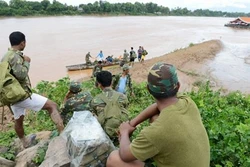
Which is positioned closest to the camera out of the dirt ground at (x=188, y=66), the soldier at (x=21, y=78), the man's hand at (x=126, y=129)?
the man's hand at (x=126, y=129)

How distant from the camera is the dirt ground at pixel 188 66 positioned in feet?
48.3

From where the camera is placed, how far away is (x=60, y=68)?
1842 centimetres

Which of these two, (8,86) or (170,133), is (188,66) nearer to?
(8,86)

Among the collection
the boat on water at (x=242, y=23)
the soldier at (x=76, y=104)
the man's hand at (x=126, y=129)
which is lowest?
the boat on water at (x=242, y=23)

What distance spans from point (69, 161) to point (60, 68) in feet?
52.9

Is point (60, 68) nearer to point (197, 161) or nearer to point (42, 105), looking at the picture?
point (42, 105)

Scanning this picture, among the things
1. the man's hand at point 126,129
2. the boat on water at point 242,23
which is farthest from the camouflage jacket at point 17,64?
the boat on water at point 242,23

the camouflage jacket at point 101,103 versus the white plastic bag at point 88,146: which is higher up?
the camouflage jacket at point 101,103

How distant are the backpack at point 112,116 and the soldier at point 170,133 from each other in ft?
3.70

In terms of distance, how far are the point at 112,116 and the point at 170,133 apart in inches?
56.1

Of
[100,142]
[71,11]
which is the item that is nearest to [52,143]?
[100,142]

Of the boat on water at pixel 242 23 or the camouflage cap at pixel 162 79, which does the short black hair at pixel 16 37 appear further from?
the boat on water at pixel 242 23

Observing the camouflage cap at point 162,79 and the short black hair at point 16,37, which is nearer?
the camouflage cap at point 162,79

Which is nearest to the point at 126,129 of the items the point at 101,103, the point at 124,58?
the point at 101,103
